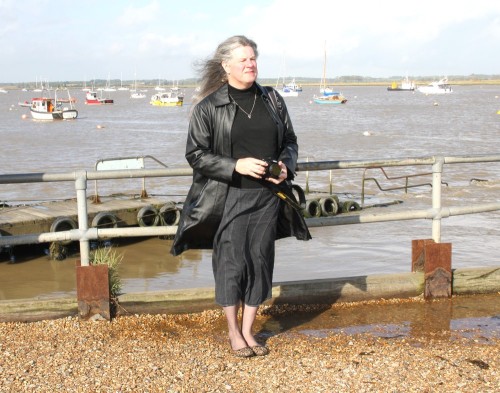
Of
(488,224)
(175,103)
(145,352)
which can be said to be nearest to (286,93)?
(175,103)

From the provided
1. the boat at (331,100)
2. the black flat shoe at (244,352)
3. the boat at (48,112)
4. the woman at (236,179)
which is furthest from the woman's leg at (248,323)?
the boat at (331,100)

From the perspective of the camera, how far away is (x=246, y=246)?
465 centimetres

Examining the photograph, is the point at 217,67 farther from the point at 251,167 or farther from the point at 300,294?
the point at 300,294

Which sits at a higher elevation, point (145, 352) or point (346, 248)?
point (145, 352)

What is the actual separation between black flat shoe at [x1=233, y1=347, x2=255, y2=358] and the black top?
92cm

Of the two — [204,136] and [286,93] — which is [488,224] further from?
[286,93]

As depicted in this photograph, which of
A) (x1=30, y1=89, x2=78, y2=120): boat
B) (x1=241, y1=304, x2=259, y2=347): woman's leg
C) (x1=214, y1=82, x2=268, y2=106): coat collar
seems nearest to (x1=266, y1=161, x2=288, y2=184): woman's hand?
(x1=214, y1=82, x2=268, y2=106): coat collar

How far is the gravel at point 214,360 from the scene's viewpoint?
4082 millimetres

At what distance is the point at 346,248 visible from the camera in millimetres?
11516

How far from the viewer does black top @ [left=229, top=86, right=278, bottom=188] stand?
4.56 metres

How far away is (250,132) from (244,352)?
4.04 ft

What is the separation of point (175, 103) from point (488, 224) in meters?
96.2

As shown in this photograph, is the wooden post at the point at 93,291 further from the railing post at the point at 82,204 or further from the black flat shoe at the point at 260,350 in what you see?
the black flat shoe at the point at 260,350

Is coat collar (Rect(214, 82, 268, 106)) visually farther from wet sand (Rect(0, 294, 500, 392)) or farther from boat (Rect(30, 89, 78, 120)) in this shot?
boat (Rect(30, 89, 78, 120))
